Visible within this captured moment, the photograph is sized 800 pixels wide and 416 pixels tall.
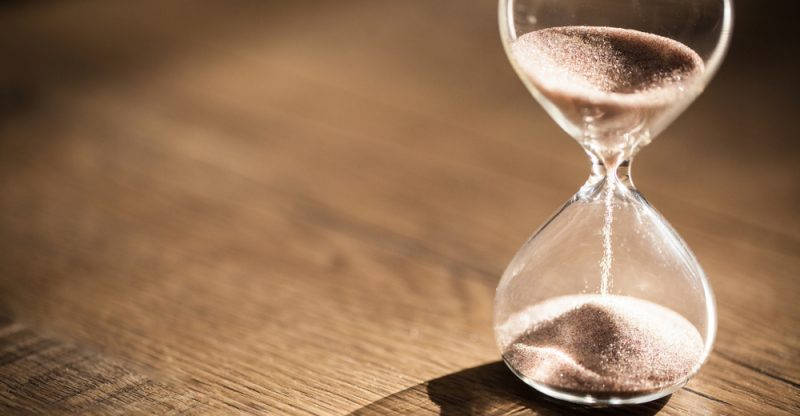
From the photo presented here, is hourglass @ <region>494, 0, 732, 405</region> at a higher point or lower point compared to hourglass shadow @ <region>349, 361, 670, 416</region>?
higher

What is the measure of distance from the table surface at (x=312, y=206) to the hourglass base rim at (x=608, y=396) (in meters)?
0.02

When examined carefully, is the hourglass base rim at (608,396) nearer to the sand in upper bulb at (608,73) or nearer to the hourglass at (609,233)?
the hourglass at (609,233)

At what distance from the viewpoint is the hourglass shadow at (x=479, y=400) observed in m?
0.78

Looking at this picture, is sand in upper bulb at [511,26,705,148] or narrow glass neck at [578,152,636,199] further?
narrow glass neck at [578,152,636,199]

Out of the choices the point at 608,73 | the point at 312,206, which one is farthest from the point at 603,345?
the point at 312,206

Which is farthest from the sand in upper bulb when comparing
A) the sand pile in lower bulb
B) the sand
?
the sand pile in lower bulb

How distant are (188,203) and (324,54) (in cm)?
67

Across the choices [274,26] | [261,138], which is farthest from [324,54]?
[261,138]

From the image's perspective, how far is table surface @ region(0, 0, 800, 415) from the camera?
855 millimetres

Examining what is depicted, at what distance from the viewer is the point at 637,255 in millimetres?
788

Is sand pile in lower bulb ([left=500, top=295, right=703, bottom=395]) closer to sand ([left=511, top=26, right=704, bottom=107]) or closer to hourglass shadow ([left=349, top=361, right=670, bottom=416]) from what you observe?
hourglass shadow ([left=349, top=361, right=670, bottom=416])

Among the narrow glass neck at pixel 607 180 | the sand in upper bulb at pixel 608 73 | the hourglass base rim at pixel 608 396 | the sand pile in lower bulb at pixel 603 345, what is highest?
the sand in upper bulb at pixel 608 73

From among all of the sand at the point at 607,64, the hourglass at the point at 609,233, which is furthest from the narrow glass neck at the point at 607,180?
the sand at the point at 607,64

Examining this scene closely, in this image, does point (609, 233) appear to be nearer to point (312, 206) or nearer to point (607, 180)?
point (607, 180)
